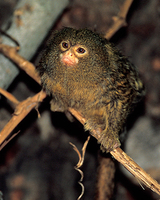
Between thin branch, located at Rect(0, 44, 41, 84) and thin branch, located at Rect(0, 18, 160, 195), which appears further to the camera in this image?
thin branch, located at Rect(0, 44, 41, 84)

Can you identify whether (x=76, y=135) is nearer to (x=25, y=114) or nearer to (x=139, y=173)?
(x=25, y=114)

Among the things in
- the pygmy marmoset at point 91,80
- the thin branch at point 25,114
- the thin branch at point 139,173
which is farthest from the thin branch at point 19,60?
the thin branch at point 139,173

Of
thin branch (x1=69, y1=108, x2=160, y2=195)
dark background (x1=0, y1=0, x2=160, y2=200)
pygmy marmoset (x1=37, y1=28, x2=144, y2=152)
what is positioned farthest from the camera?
dark background (x1=0, y1=0, x2=160, y2=200)

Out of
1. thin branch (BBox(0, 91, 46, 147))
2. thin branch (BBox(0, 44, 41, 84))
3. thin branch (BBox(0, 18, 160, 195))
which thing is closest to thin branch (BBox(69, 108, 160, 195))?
thin branch (BBox(0, 18, 160, 195))

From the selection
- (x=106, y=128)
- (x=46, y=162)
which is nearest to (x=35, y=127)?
(x=46, y=162)

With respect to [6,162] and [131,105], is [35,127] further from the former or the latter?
[131,105]

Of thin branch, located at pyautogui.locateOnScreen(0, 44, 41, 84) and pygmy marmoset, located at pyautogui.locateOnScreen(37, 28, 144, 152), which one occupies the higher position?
pygmy marmoset, located at pyautogui.locateOnScreen(37, 28, 144, 152)

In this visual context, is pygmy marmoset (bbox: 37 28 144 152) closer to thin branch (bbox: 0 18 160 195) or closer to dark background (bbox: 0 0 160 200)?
thin branch (bbox: 0 18 160 195)

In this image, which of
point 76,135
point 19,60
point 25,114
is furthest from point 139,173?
point 76,135
